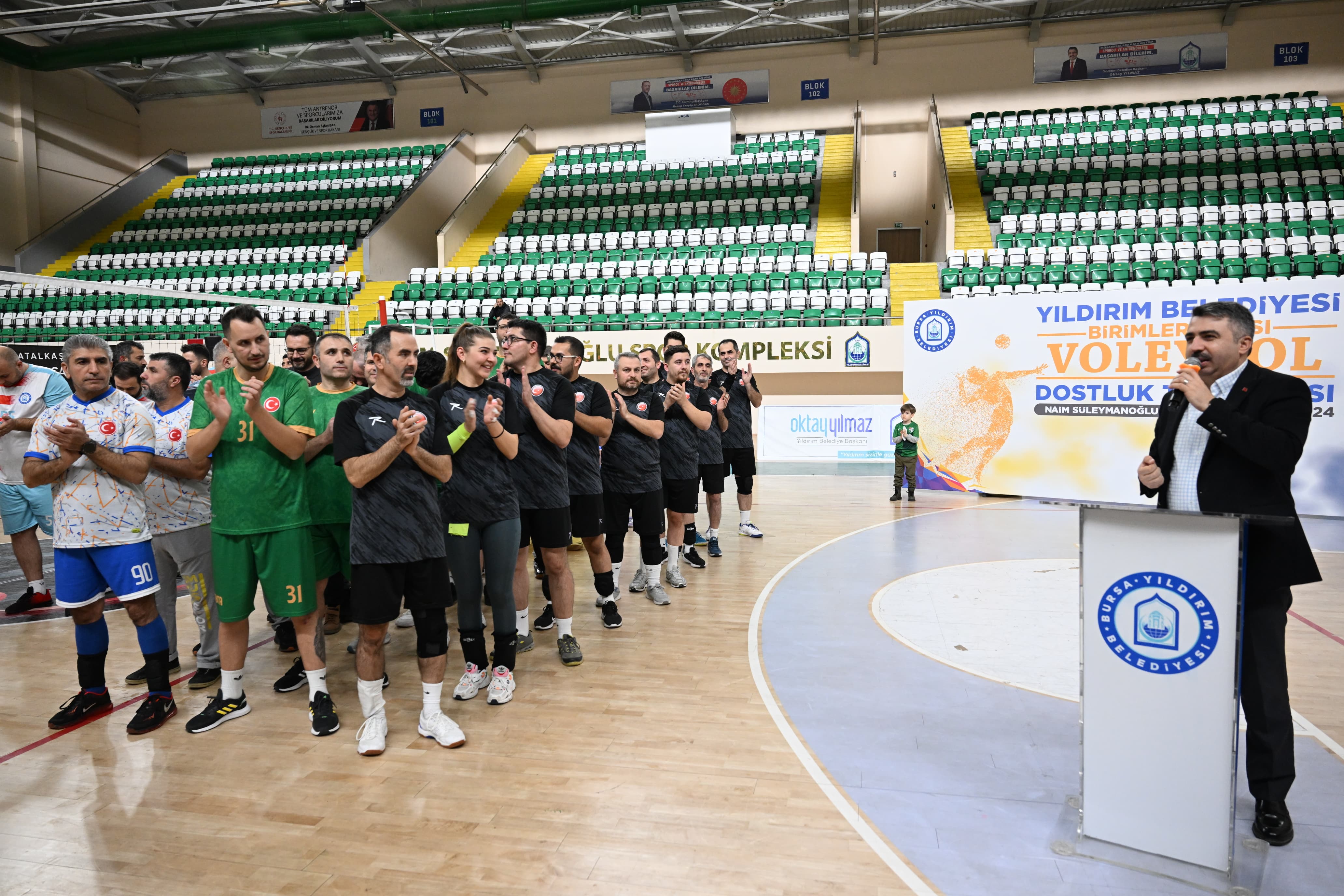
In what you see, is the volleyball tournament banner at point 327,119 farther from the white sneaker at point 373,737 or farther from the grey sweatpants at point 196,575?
the white sneaker at point 373,737

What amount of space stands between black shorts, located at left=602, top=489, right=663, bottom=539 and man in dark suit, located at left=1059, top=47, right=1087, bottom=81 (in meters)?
19.7

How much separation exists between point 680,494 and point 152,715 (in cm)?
382

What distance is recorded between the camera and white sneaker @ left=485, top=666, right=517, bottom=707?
13.0 ft

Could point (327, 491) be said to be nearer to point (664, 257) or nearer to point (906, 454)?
point (906, 454)

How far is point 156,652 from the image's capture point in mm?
3768

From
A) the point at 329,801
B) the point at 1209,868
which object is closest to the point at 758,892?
the point at 1209,868

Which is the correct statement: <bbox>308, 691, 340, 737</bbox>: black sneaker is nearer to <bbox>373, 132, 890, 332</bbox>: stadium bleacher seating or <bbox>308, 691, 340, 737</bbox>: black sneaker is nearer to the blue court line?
the blue court line

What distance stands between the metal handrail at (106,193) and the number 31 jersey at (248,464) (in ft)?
77.0

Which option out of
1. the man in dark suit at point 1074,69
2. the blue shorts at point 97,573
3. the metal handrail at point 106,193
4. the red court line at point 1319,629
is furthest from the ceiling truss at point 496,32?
the red court line at point 1319,629

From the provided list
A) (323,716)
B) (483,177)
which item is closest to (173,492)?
(323,716)

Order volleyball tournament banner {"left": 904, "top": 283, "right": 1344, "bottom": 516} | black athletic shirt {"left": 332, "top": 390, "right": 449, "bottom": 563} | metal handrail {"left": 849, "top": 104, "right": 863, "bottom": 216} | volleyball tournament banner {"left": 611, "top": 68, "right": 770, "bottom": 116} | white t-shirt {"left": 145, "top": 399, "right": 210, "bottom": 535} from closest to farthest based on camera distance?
1. black athletic shirt {"left": 332, "top": 390, "right": 449, "bottom": 563}
2. white t-shirt {"left": 145, "top": 399, "right": 210, "bottom": 535}
3. volleyball tournament banner {"left": 904, "top": 283, "right": 1344, "bottom": 516}
4. metal handrail {"left": 849, "top": 104, "right": 863, "bottom": 216}
5. volleyball tournament banner {"left": 611, "top": 68, "right": 770, "bottom": 116}

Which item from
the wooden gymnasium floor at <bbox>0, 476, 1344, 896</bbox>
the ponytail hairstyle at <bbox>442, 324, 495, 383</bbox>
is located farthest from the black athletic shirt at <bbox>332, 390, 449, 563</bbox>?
the wooden gymnasium floor at <bbox>0, 476, 1344, 896</bbox>

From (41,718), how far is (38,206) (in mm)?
23750

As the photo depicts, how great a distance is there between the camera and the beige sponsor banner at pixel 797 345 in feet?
44.8
